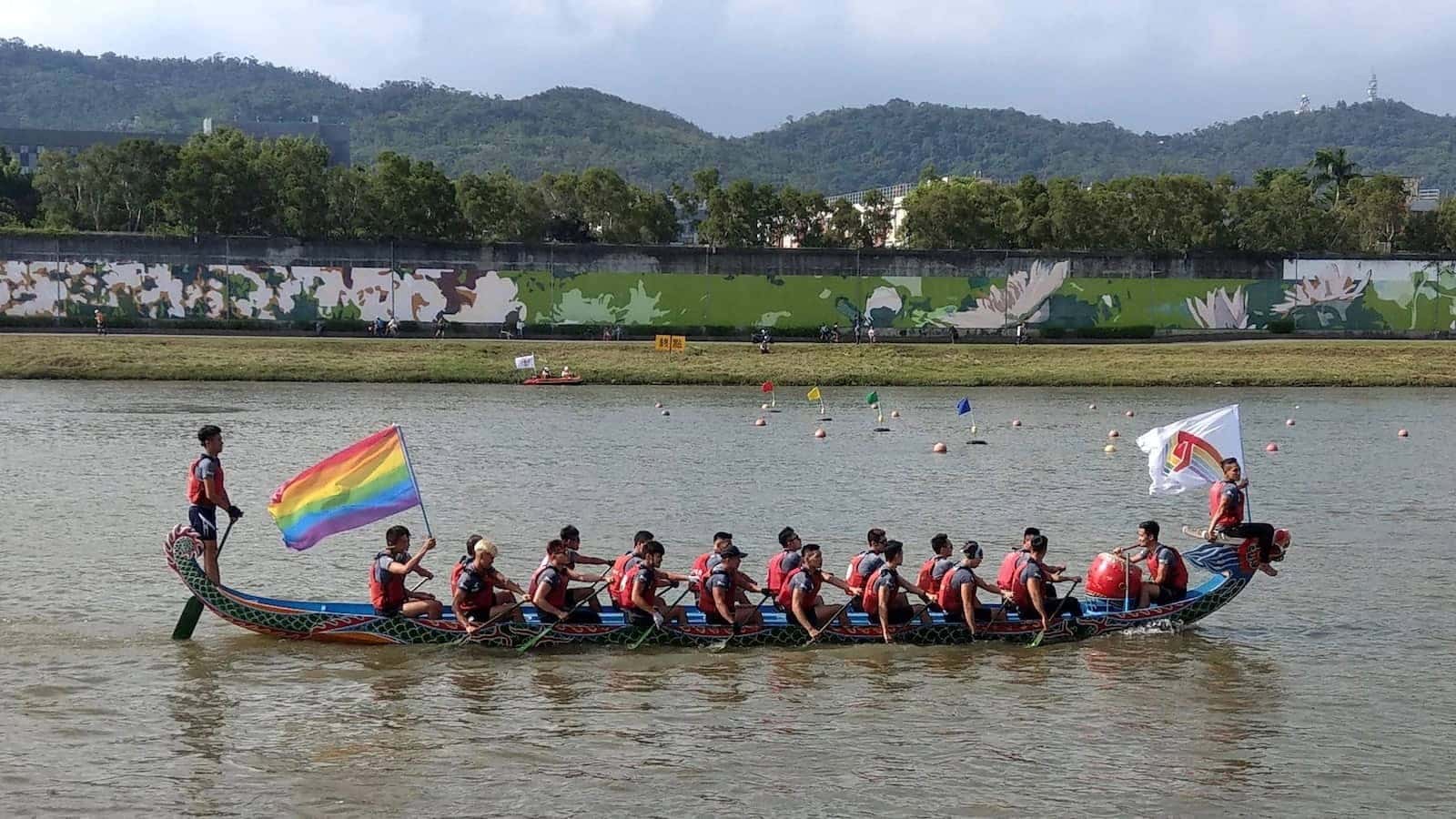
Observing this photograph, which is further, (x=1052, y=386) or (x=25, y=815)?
(x=1052, y=386)

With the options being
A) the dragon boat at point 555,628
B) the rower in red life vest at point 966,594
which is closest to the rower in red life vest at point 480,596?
the dragon boat at point 555,628

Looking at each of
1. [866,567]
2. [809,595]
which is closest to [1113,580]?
[866,567]

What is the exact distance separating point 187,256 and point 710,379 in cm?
3134

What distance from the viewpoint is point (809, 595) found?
18500 mm

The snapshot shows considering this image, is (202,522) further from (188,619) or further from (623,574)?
(623,574)

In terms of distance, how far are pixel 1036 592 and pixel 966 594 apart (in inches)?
37.3

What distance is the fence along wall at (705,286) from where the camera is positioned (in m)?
75.9

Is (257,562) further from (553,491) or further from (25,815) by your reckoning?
(25,815)

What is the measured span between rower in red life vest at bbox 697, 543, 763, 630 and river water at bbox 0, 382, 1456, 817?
0.44 meters

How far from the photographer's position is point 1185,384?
6291 cm

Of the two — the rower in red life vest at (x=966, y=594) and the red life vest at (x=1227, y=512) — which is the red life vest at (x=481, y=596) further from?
the red life vest at (x=1227, y=512)

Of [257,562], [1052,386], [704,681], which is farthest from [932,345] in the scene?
[704,681]

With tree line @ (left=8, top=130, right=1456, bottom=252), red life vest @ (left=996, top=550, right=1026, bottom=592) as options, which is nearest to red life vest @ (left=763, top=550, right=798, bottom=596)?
red life vest @ (left=996, top=550, right=1026, bottom=592)

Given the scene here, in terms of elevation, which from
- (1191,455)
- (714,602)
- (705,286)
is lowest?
(714,602)
